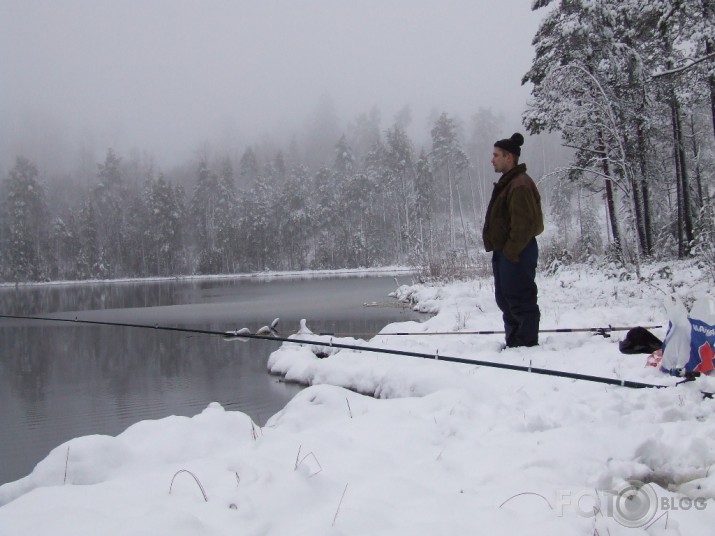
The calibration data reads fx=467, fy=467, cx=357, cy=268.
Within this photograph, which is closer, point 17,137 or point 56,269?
point 56,269

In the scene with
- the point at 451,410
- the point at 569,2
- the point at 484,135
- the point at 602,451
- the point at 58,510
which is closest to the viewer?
the point at 58,510

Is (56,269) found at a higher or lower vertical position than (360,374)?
higher

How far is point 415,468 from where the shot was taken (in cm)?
221

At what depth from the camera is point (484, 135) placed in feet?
217

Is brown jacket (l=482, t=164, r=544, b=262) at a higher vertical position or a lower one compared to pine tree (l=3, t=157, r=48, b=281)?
lower

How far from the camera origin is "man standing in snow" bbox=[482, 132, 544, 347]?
4.61m

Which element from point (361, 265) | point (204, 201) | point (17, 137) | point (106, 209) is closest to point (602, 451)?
point (361, 265)

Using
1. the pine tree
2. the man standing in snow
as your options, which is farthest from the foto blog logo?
the pine tree

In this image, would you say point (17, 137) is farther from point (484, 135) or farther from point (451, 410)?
point (451, 410)

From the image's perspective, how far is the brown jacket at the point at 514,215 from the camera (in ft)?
15.1

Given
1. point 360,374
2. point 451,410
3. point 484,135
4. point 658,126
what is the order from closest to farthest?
point 451,410
point 360,374
point 658,126
point 484,135

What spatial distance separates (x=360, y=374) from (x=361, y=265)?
1824 inches

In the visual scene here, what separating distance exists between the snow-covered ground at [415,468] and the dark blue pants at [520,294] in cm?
99

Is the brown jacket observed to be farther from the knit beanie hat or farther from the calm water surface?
the calm water surface
